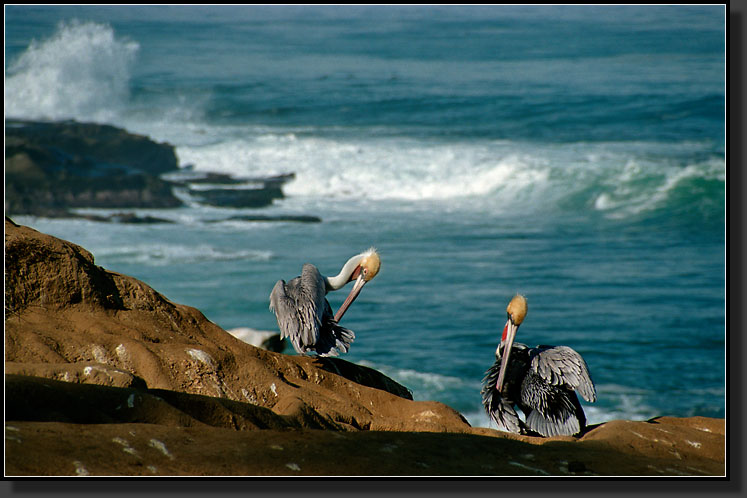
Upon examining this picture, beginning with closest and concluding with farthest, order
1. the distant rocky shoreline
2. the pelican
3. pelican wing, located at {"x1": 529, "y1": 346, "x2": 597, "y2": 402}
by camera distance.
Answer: pelican wing, located at {"x1": 529, "y1": 346, "x2": 597, "y2": 402} → the pelican → the distant rocky shoreline

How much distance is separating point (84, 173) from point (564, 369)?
19.5m

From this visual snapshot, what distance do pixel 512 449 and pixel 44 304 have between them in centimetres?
314

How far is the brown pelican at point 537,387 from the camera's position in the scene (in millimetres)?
6637

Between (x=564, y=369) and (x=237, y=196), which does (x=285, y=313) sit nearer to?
(x=564, y=369)

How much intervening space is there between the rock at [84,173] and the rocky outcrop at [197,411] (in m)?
15.9

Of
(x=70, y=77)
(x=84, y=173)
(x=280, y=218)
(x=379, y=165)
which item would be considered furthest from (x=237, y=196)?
(x=70, y=77)

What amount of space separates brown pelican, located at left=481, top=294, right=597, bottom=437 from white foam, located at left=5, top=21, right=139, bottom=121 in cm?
2949

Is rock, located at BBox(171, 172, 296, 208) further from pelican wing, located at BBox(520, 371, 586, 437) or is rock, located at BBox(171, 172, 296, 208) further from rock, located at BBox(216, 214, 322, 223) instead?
pelican wing, located at BBox(520, 371, 586, 437)

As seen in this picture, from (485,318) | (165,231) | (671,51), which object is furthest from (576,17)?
(485,318)

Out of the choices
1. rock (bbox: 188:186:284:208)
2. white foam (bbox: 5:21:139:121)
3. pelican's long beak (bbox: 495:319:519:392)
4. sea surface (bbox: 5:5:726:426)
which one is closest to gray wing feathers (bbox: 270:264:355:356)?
pelican's long beak (bbox: 495:319:519:392)

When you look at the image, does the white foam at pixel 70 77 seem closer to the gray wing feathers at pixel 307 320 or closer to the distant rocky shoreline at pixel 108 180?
the distant rocky shoreline at pixel 108 180

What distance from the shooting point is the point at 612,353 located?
46.0ft

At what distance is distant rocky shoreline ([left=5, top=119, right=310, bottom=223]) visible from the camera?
21.9 meters

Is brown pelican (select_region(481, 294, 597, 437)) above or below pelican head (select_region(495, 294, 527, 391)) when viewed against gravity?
below
